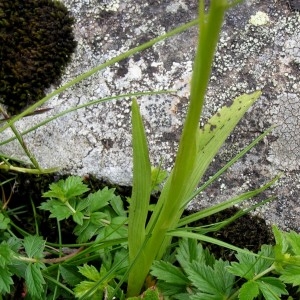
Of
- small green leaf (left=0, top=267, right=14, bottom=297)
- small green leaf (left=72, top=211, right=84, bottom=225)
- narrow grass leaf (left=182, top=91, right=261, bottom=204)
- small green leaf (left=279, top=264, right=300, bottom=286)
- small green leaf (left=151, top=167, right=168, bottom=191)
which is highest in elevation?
narrow grass leaf (left=182, top=91, right=261, bottom=204)

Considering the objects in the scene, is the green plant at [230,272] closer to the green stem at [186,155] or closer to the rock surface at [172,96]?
the green stem at [186,155]

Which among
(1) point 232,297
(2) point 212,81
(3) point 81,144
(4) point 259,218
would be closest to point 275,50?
(2) point 212,81

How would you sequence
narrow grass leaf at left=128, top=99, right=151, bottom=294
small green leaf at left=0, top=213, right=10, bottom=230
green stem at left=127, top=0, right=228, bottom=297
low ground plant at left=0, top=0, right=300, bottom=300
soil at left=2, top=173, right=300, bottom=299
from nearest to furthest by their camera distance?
1. green stem at left=127, top=0, right=228, bottom=297
2. narrow grass leaf at left=128, top=99, right=151, bottom=294
3. low ground plant at left=0, top=0, right=300, bottom=300
4. small green leaf at left=0, top=213, right=10, bottom=230
5. soil at left=2, top=173, right=300, bottom=299

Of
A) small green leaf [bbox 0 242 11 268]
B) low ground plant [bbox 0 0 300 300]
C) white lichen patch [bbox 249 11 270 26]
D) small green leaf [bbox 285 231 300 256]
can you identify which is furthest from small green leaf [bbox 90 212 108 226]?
white lichen patch [bbox 249 11 270 26]

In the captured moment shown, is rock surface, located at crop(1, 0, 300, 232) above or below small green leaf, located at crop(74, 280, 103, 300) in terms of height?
above

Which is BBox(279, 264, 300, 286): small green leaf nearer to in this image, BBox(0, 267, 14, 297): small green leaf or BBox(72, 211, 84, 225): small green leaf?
BBox(72, 211, 84, 225): small green leaf

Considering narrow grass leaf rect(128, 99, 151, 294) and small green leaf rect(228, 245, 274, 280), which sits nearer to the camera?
narrow grass leaf rect(128, 99, 151, 294)
